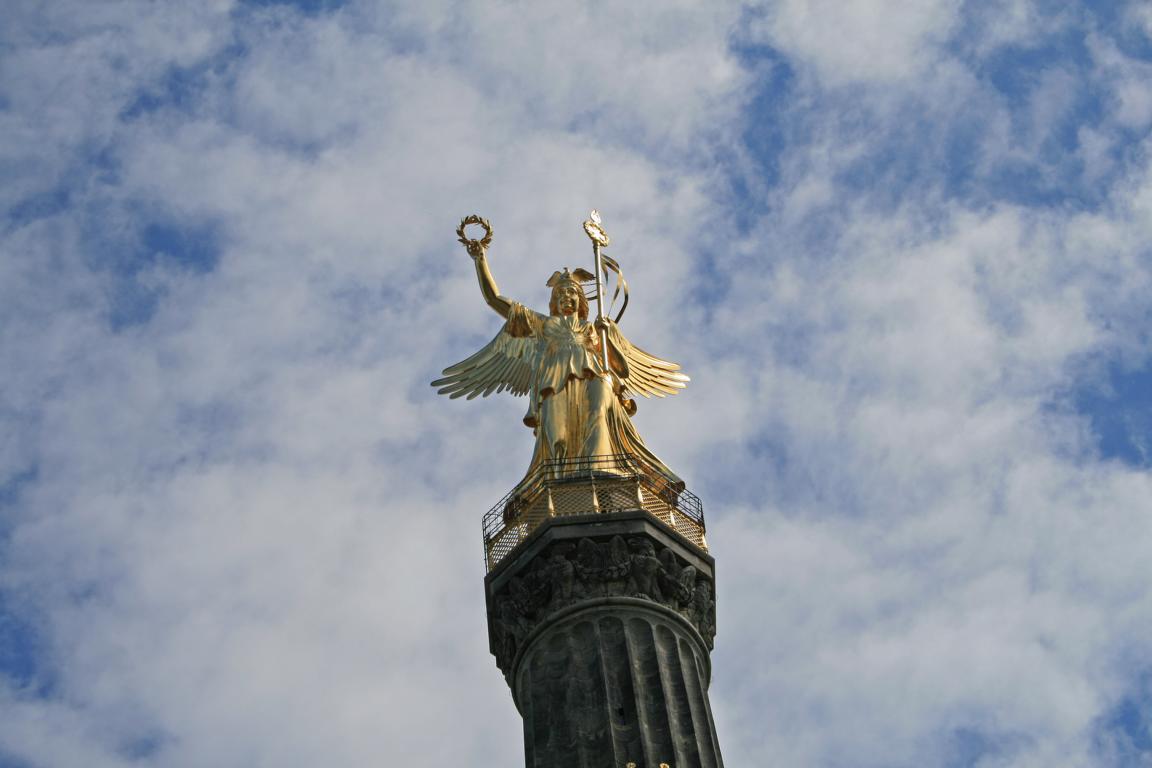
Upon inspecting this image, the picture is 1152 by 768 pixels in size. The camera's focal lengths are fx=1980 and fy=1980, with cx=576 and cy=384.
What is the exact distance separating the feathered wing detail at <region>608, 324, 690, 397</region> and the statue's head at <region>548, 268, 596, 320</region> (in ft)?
2.51

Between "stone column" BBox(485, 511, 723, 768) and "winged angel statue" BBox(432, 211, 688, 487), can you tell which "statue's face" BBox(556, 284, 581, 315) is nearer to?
"winged angel statue" BBox(432, 211, 688, 487)

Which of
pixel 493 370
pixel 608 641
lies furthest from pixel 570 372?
pixel 608 641

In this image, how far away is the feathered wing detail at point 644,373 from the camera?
3991 centimetres

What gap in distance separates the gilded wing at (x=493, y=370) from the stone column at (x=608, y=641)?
5.94 meters

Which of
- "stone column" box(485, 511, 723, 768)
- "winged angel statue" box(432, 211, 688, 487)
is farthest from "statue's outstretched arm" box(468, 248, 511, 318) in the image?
"stone column" box(485, 511, 723, 768)

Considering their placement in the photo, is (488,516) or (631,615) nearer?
(631,615)

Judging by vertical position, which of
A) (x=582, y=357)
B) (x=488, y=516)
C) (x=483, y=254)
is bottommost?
(x=488, y=516)

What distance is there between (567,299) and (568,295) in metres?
0.11

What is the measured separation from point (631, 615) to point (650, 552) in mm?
1266

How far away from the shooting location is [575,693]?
32.2 metres

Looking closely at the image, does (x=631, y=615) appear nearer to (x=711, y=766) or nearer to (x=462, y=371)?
(x=711, y=766)

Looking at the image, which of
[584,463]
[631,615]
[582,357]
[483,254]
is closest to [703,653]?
[631,615]

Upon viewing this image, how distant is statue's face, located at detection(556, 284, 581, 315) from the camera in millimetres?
39969

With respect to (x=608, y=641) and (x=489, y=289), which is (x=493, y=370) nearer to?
(x=489, y=289)
